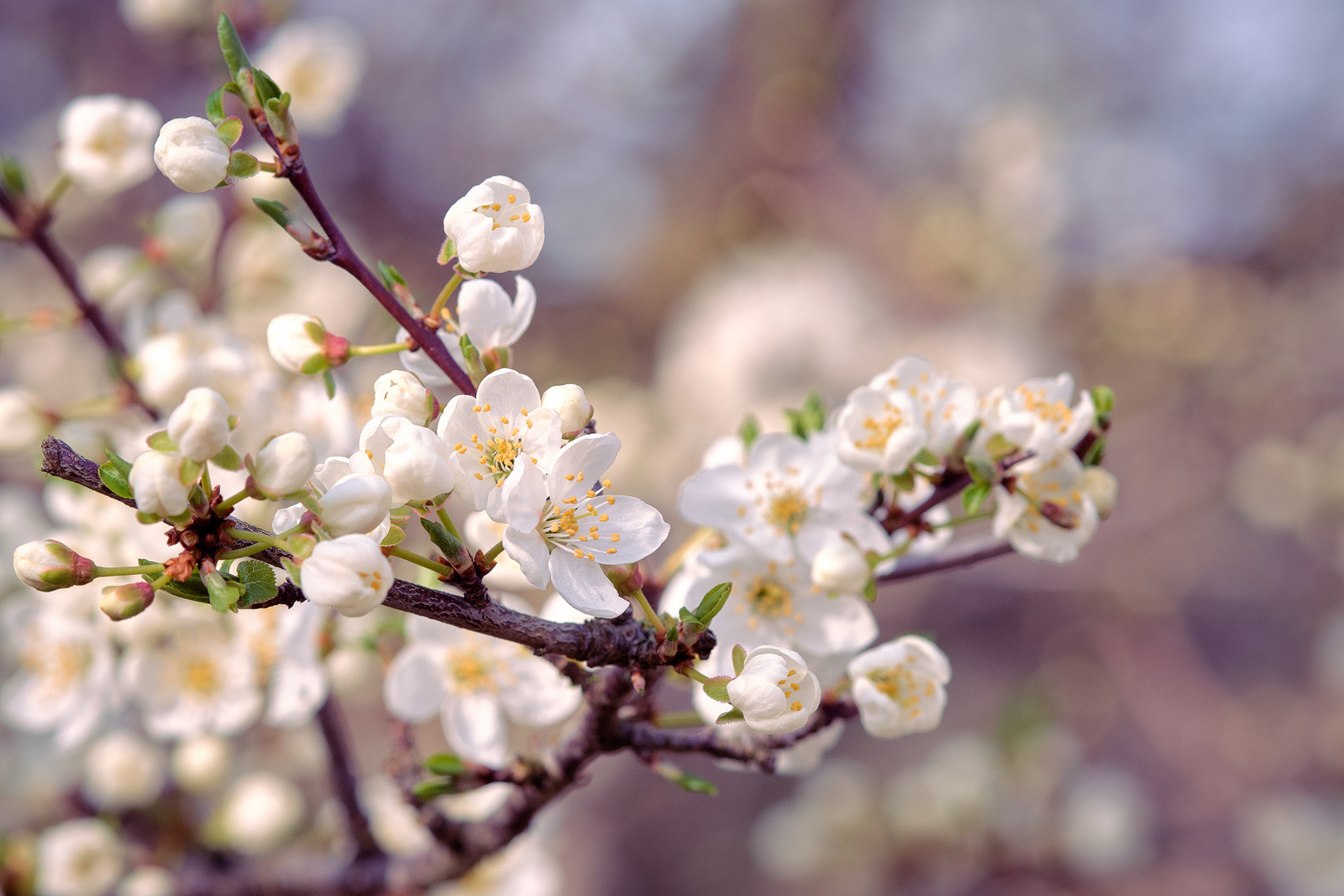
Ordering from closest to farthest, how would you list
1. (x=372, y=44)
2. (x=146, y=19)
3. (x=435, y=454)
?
(x=435, y=454) < (x=146, y=19) < (x=372, y=44)

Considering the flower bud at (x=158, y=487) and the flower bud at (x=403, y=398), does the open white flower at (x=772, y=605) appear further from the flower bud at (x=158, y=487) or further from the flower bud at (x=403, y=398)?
the flower bud at (x=158, y=487)

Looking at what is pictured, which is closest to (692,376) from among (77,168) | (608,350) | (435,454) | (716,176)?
(608,350)

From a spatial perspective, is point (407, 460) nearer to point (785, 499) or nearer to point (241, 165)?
point (241, 165)

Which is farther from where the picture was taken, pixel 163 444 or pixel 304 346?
pixel 304 346

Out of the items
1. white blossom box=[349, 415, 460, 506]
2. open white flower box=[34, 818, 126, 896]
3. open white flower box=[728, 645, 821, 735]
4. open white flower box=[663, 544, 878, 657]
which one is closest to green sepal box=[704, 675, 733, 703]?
open white flower box=[728, 645, 821, 735]

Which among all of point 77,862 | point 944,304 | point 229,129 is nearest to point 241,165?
point 229,129

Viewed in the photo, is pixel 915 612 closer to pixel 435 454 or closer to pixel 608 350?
pixel 608 350
